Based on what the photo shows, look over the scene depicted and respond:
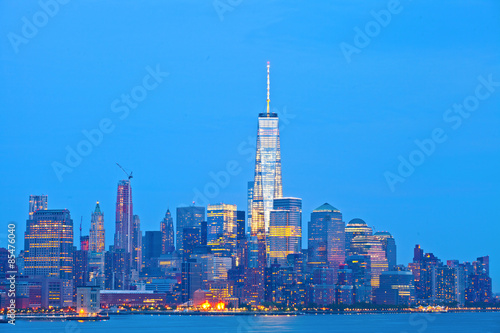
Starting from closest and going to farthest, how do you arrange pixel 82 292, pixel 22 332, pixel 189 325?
1. pixel 22 332
2. pixel 189 325
3. pixel 82 292

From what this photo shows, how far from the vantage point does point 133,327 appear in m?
155

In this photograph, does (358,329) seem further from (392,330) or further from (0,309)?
(0,309)

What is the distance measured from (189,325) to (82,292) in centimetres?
2811

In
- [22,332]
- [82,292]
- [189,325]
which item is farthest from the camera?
[82,292]

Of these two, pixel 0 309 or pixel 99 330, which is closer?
pixel 99 330

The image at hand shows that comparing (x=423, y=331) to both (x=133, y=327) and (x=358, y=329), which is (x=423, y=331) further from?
(x=133, y=327)

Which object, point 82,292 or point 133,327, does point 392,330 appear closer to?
point 133,327

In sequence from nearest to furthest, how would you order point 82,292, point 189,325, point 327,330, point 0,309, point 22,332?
point 22,332 < point 327,330 < point 189,325 < point 82,292 < point 0,309

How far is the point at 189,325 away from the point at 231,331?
24.4 meters

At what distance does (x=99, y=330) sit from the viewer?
471ft

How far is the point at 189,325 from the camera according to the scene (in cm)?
16225

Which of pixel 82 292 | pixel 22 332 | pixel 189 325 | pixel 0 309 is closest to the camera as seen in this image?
pixel 22 332

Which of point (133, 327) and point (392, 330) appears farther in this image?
point (133, 327)

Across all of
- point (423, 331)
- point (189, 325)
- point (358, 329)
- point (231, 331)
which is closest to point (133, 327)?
point (189, 325)
